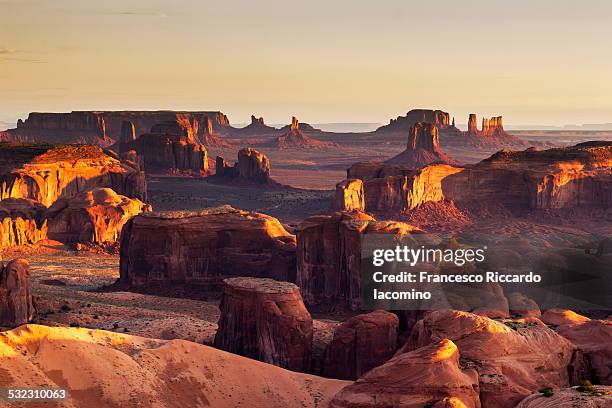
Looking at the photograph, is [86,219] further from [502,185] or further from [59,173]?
[502,185]

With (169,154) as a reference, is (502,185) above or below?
below

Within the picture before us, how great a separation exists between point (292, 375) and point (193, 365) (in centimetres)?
540

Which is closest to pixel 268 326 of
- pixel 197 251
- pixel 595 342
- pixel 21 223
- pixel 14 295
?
pixel 14 295

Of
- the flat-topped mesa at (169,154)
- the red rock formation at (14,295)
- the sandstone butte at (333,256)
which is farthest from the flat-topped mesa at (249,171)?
the red rock formation at (14,295)

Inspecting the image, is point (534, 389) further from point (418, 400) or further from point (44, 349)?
point (44, 349)

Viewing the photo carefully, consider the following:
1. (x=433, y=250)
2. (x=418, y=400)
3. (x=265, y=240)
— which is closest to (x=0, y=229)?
(x=265, y=240)

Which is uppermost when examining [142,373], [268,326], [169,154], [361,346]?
[169,154]

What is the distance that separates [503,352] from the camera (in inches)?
1373

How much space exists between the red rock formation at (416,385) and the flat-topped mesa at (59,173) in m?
72.3

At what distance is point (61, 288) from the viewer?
63.0m

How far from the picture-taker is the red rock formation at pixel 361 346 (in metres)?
42.6

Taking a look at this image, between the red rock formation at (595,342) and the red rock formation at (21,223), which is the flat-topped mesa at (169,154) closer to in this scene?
the red rock formation at (21,223)

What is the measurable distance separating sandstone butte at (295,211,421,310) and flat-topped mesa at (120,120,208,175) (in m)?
103

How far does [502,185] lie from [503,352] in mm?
78575
